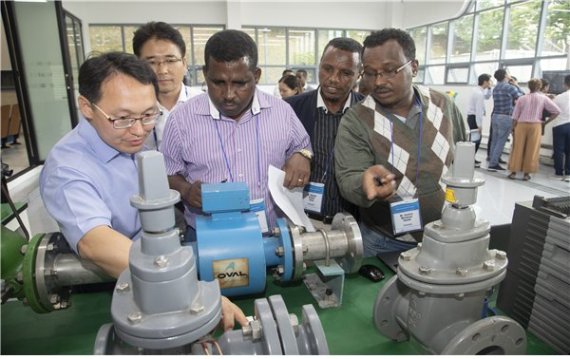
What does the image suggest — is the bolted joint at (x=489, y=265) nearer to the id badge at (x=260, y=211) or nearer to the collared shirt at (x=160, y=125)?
the id badge at (x=260, y=211)

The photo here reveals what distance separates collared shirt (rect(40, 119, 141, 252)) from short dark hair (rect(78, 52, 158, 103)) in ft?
0.32

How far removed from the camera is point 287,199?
1.33 m

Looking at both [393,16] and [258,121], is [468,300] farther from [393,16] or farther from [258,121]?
[393,16]

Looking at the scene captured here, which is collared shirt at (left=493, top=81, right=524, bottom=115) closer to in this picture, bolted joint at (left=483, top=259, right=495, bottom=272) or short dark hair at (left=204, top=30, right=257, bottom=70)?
short dark hair at (left=204, top=30, right=257, bottom=70)

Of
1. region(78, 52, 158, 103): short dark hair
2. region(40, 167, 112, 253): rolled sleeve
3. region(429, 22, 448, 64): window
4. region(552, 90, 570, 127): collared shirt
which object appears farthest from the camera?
region(429, 22, 448, 64): window

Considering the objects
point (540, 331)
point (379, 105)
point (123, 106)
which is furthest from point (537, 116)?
point (123, 106)

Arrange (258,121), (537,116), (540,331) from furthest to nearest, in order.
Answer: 1. (537,116)
2. (258,121)
3. (540,331)

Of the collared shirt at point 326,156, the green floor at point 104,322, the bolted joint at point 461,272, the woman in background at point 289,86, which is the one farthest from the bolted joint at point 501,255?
the woman in background at point 289,86

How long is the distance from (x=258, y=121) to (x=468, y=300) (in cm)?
101

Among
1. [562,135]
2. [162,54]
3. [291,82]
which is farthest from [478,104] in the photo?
[162,54]

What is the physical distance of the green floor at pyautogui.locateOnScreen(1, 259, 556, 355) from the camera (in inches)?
39.8

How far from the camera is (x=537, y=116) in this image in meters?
5.56

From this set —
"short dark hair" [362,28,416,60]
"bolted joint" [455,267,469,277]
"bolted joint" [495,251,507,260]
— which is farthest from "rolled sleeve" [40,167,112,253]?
"short dark hair" [362,28,416,60]

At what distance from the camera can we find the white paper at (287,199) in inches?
48.3
